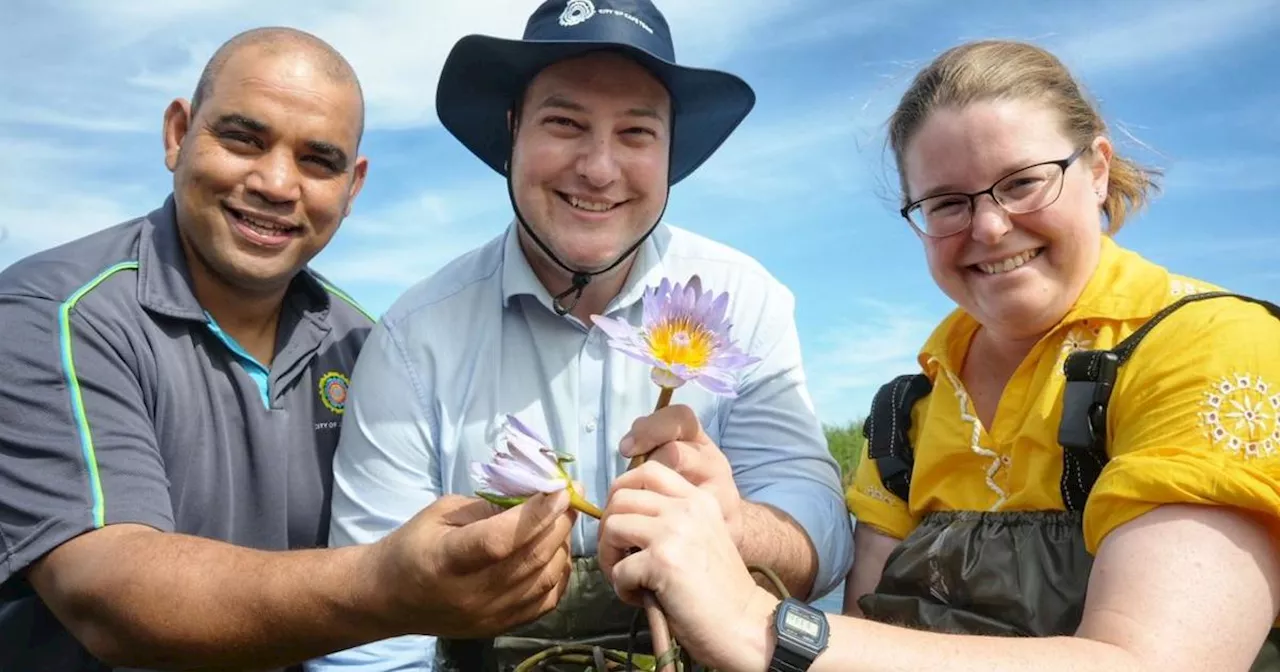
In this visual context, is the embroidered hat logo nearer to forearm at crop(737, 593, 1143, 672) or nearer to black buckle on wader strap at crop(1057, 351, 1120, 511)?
black buckle on wader strap at crop(1057, 351, 1120, 511)

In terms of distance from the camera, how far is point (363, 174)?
524cm

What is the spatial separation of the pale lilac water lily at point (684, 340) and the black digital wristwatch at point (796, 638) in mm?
481

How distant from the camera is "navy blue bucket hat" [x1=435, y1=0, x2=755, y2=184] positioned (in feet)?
13.0

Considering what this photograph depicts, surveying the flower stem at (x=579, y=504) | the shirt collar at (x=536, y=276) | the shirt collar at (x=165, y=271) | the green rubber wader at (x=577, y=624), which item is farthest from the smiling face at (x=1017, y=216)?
the shirt collar at (x=165, y=271)

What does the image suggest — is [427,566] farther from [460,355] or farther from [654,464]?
[460,355]

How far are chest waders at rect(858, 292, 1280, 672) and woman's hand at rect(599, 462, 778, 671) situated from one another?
2.53 ft

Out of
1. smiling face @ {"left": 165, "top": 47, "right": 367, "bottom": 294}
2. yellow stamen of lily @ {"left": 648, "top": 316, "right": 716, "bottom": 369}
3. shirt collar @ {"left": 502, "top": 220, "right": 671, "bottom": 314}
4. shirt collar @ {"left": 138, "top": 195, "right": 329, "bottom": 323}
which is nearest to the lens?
yellow stamen of lily @ {"left": 648, "top": 316, "right": 716, "bottom": 369}

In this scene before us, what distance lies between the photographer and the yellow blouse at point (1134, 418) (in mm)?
2680

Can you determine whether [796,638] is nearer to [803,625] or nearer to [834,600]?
[803,625]

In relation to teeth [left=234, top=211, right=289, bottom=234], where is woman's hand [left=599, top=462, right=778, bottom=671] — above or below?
below

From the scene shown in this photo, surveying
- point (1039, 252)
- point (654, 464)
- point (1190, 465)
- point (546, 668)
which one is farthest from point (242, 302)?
point (1190, 465)

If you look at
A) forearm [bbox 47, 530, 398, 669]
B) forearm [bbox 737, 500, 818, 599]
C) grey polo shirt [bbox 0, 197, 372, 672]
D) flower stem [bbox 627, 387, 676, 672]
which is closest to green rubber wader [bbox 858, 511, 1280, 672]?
forearm [bbox 737, 500, 818, 599]

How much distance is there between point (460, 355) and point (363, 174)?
1.47m

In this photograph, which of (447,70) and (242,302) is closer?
(447,70)
